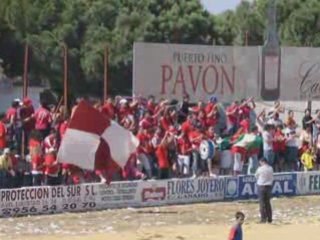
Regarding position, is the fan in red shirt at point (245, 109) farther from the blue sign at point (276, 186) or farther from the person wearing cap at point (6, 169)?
the person wearing cap at point (6, 169)

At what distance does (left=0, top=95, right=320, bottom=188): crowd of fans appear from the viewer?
92.9 feet

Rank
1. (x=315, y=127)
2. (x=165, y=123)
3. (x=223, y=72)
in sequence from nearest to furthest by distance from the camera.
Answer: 1. (x=165, y=123)
2. (x=315, y=127)
3. (x=223, y=72)

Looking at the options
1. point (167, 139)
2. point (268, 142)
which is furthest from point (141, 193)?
point (268, 142)

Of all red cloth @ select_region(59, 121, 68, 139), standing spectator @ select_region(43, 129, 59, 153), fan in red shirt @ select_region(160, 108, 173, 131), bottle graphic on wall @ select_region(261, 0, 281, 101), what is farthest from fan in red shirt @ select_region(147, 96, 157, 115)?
bottle graphic on wall @ select_region(261, 0, 281, 101)

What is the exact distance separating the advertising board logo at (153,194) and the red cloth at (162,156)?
0.69 meters

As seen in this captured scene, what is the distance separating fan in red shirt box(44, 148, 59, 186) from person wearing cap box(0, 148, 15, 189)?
3.05 ft

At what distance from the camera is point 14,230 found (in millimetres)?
25781

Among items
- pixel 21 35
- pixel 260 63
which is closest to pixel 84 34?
pixel 21 35

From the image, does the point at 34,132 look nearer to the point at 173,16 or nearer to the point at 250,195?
the point at 250,195

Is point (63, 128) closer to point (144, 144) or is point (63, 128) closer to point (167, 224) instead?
point (144, 144)

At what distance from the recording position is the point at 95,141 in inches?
1118

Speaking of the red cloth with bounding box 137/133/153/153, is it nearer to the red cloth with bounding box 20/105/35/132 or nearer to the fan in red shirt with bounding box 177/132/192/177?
the fan in red shirt with bounding box 177/132/192/177

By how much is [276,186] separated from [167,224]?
7098 millimetres

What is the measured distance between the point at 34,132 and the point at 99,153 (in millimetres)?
1812
